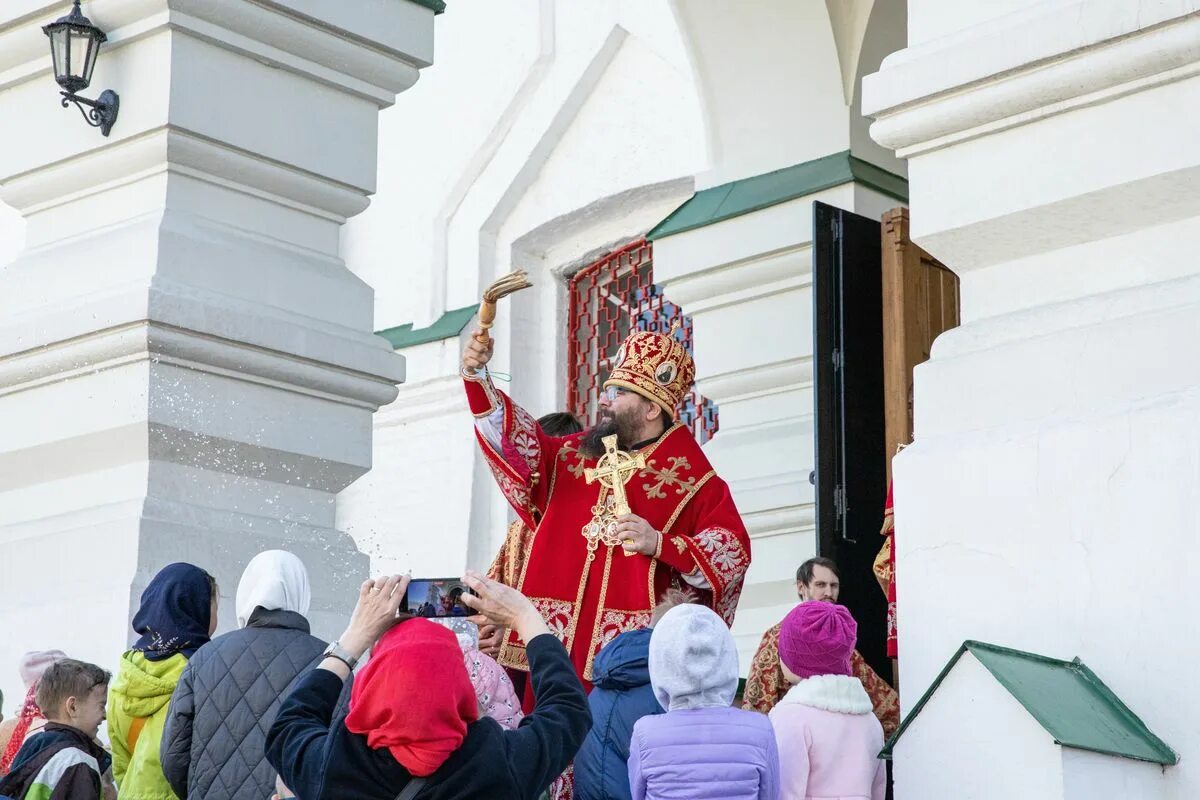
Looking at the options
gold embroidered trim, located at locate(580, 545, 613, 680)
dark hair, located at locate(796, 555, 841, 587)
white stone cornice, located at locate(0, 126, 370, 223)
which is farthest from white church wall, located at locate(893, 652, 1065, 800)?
white stone cornice, located at locate(0, 126, 370, 223)

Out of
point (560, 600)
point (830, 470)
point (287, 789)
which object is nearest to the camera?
point (287, 789)

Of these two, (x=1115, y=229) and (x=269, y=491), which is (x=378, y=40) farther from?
(x=1115, y=229)

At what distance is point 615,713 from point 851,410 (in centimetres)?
313

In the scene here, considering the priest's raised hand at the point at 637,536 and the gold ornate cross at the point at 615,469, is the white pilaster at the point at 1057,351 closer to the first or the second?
the priest's raised hand at the point at 637,536

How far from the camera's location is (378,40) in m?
5.82

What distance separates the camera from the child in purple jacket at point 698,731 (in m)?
3.59

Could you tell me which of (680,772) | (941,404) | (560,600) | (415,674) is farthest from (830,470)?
(415,674)

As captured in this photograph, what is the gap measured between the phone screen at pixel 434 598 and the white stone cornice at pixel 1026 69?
1.43 m

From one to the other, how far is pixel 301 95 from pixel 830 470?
2437 mm

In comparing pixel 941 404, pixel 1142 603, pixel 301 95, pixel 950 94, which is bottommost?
pixel 1142 603

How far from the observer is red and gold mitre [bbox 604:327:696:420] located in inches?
206

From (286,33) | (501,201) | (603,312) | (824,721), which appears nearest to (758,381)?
(603,312)

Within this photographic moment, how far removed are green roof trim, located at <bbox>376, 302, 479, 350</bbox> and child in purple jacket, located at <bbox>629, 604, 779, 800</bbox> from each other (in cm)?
672

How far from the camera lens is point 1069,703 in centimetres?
339
